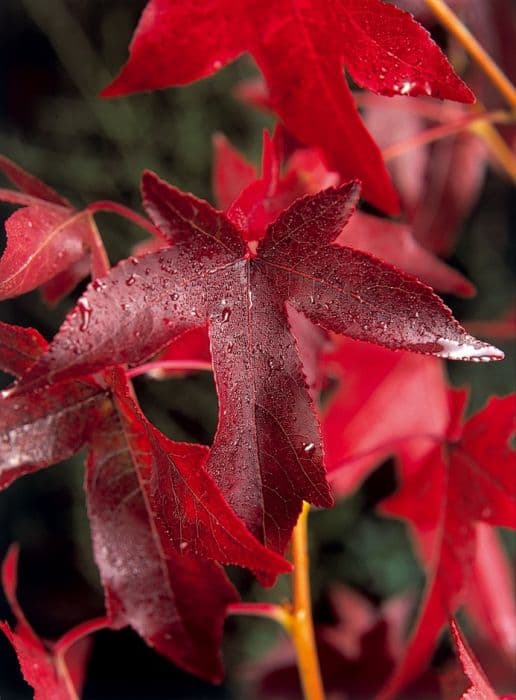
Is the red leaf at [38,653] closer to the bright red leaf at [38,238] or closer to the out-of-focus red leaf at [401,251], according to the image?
the bright red leaf at [38,238]

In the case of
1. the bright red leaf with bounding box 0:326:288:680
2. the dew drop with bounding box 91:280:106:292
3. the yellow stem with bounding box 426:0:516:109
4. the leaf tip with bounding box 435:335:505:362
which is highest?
the yellow stem with bounding box 426:0:516:109

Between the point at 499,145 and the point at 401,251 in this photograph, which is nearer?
the point at 401,251

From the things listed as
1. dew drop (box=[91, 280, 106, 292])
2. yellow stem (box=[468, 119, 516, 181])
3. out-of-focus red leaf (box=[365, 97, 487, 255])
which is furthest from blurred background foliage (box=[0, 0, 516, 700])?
dew drop (box=[91, 280, 106, 292])

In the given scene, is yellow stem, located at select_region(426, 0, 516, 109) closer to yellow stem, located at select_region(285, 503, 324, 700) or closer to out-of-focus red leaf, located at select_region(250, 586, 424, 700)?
yellow stem, located at select_region(285, 503, 324, 700)

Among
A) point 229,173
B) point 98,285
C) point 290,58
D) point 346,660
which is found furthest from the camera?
point 346,660

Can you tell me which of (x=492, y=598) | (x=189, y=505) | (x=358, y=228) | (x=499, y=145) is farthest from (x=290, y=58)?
(x=492, y=598)

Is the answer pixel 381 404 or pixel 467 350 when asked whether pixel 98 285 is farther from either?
pixel 381 404
